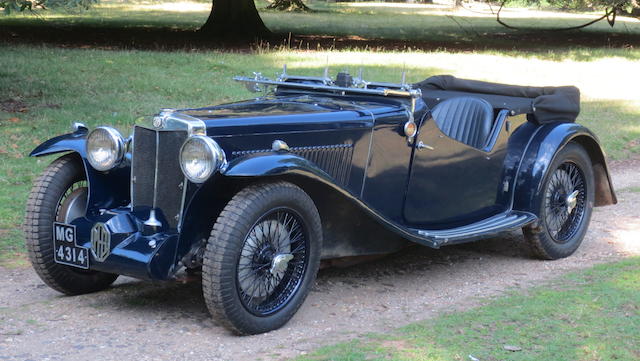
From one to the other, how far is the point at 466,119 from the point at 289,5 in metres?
36.2

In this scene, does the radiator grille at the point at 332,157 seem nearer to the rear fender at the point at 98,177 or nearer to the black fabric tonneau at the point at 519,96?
the rear fender at the point at 98,177

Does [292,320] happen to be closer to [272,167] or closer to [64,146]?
[272,167]

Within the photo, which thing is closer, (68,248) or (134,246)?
(134,246)

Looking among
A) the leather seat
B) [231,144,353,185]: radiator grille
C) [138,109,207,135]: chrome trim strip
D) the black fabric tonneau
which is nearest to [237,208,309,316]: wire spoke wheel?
[231,144,353,185]: radiator grille

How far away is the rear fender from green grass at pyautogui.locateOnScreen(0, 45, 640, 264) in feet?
4.49

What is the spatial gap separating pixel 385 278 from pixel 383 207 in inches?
23.0

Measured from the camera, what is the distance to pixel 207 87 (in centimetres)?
1278

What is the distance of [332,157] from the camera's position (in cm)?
504

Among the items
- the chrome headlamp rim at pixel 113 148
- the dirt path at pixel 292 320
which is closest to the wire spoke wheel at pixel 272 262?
the dirt path at pixel 292 320

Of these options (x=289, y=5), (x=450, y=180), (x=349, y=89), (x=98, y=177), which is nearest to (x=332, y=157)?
(x=349, y=89)

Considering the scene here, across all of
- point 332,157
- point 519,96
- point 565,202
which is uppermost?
point 519,96

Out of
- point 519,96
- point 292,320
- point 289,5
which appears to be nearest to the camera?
point 292,320

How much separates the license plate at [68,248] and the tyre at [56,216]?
0.42 feet

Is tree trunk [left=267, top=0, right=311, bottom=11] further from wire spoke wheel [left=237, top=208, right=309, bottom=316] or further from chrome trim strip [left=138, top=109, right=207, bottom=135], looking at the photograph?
wire spoke wheel [left=237, top=208, right=309, bottom=316]
